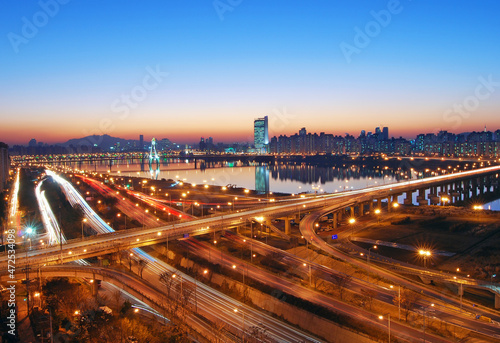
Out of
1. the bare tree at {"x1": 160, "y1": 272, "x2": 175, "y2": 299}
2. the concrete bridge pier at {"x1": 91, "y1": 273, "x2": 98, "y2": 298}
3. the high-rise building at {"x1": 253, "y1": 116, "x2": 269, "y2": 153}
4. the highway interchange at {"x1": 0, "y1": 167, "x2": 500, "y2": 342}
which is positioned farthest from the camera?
the high-rise building at {"x1": 253, "y1": 116, "x2": 269, "y2": 153}

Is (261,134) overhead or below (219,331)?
overhead

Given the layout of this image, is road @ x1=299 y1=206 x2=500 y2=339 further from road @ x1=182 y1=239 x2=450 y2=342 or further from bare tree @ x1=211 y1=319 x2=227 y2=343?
bare tree @ x1=211 y1=319 x2=227 y2=343

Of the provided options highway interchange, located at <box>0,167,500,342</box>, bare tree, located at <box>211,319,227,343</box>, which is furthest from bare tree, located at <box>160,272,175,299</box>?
bare tree, located at <box>211,319,227,343</box>

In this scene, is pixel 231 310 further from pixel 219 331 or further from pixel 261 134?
Answer: pixel 261 134

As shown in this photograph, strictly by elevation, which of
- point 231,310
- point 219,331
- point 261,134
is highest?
point 261,134

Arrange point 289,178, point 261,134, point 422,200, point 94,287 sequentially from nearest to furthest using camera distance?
point 94,287 < point 422,200 < point 289,178 < point 261,134

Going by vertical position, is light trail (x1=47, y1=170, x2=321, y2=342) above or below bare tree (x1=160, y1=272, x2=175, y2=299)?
below

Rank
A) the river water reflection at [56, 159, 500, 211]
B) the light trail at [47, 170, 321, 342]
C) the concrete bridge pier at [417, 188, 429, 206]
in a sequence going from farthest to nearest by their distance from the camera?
1. the river water reflection at [56, 159, 500, 211]
2. the concrete bridge pier at [417, 188, 429, 206]
3. the light trail at [47, 170, 321, 342]

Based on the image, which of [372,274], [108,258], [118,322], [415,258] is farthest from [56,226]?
[415,258]

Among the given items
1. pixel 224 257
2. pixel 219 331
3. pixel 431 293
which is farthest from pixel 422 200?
pixel 219 331
